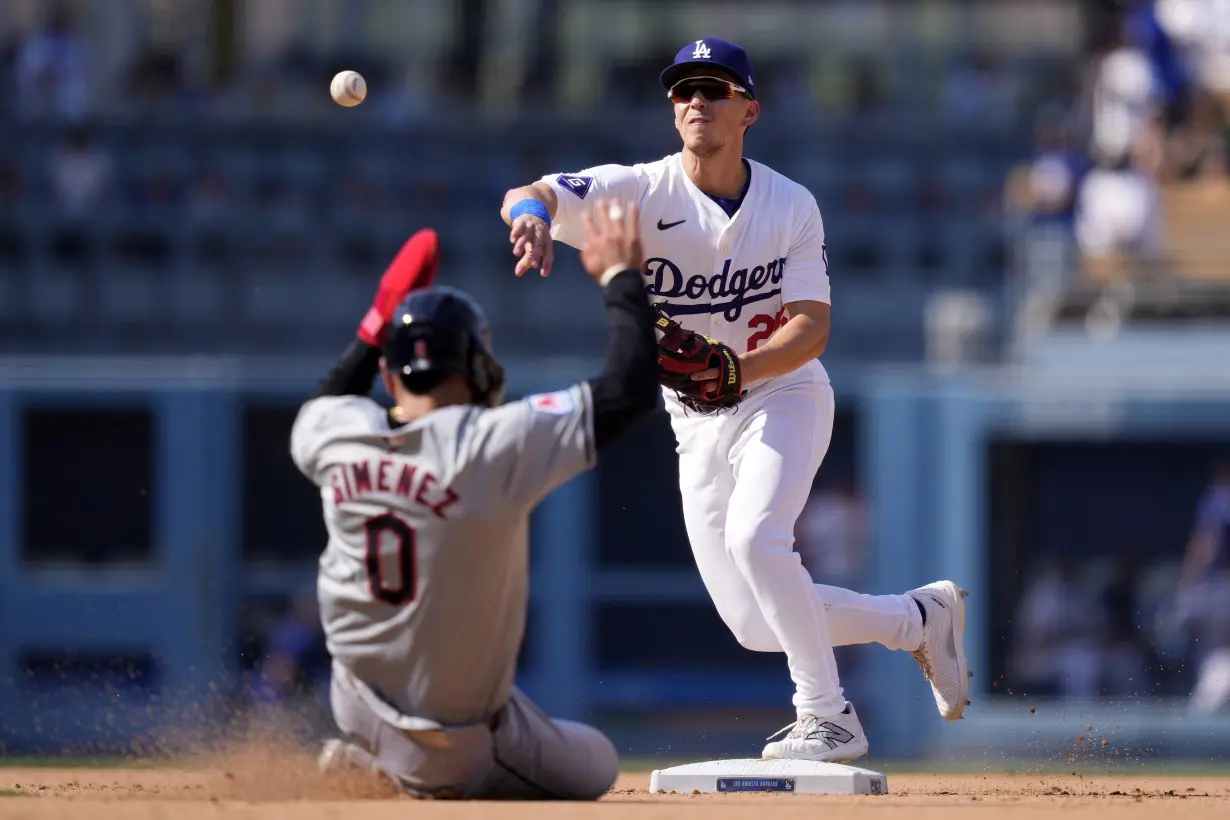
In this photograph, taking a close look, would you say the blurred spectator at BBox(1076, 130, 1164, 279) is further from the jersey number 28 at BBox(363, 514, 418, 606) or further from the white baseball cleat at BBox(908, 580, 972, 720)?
the jersey number 28 at BBox(363, 514, 418, 606)

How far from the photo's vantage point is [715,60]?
5.54 metres

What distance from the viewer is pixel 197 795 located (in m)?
5.23

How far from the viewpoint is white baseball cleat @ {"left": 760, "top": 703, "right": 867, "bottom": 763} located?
560 cm

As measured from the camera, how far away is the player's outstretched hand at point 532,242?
16.4ft

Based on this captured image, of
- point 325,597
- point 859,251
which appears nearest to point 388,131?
point 859,251

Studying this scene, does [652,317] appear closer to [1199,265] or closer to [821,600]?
[821,600]

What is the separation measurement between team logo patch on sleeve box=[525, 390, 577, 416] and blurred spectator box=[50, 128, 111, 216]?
383 inches

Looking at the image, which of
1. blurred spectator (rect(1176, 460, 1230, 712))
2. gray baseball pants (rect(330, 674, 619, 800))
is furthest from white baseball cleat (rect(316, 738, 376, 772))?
blurred spectator (rect(1176, 460, 1230, 712))

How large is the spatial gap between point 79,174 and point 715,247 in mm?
8894

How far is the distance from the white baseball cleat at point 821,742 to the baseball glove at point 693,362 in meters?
0.95

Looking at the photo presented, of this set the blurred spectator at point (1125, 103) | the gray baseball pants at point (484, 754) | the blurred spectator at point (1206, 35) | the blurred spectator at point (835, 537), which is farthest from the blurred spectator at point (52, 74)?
the gray baseball pants at point (484, 754)

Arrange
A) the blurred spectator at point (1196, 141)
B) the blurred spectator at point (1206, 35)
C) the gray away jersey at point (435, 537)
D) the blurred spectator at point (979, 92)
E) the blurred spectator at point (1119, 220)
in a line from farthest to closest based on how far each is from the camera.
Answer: the blurred spectator at point (1206, 35) < the blurred spectator at point (979, 92) < the blurred spectator at point (1196, 141) < the blurred spectator at point (1119, 220) < the gray away jersey at point (435, 537)

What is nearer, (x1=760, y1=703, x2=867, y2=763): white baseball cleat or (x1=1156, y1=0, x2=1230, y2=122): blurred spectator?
(x1=760, y1=703, x2=867, y2=763): white baseball cleat

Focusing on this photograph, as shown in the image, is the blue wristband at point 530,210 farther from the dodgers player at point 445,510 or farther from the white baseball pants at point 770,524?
the white baseball pants at point 770,524
